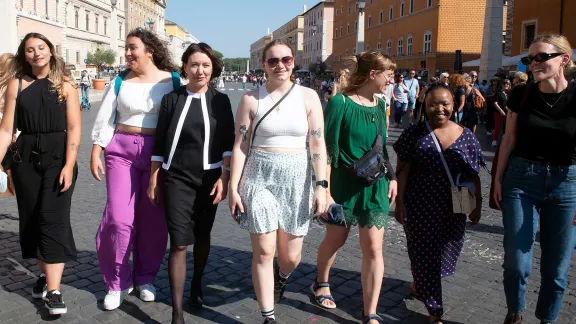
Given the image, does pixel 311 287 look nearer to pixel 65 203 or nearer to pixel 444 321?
pixel 444 321

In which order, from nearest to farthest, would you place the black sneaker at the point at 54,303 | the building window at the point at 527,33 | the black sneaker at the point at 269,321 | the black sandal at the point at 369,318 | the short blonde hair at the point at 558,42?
the short blonde hair at the point at 558,42, the black sneaker at the point at 269,321, the black sandal at the point at 369,318, the black sneaker at the point at 54,303, the building window at the point at 527,33

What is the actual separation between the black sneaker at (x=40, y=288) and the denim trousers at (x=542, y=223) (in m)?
3.24

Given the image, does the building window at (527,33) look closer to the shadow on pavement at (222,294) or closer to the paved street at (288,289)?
the paved street at (288,289)

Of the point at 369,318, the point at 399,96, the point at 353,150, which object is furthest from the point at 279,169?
the point at 399,96

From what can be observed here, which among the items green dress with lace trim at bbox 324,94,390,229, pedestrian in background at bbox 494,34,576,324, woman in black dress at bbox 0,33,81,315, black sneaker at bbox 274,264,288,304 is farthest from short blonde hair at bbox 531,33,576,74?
woman in black dress at bbox 0,33,81,315

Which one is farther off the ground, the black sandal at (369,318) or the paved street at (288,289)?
the black sandal at (369,318)

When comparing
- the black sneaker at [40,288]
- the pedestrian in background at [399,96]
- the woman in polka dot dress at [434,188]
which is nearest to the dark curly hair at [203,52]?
the woman in polka dot dress at [434,188]

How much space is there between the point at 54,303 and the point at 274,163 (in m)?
1.80

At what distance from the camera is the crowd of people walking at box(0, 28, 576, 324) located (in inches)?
132

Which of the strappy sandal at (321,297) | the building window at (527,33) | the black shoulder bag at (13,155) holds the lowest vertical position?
the strappy sandal at (321,297)

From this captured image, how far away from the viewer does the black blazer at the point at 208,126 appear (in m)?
3.55

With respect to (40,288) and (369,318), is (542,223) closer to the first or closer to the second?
(369,318)

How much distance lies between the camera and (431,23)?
143 feet

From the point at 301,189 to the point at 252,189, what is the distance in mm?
308
